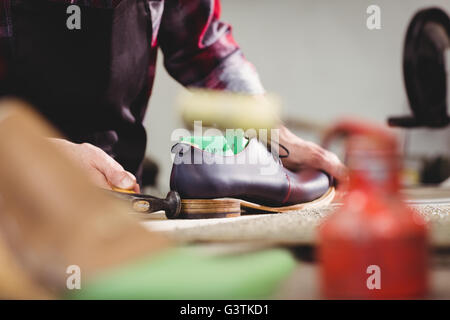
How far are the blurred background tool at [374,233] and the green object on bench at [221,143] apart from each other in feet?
1.52

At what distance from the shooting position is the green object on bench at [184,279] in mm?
250

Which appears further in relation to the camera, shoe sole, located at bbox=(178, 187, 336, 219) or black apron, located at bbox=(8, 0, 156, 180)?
black apron, located at bbox=(8, 0, 156, 180)

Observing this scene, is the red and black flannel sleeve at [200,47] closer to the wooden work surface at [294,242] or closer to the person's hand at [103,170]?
the person's hand at [103,170]

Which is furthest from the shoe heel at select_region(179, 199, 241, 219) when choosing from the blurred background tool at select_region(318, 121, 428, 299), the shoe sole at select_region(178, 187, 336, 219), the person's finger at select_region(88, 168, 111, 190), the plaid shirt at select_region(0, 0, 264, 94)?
the blurred background tool at select_region(318, 121, 428, 299)

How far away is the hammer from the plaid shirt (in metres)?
0.35

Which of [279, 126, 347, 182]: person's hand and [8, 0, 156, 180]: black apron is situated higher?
[8, 0, 156, 180]: black apron

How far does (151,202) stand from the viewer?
628mm

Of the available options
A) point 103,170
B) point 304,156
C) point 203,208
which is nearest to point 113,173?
point 103,170

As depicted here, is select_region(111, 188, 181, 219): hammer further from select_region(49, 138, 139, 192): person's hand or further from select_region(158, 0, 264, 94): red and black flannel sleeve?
select_region(158, 0, 264, 94): red and black flannel sleeve

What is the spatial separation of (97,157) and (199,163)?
132mm

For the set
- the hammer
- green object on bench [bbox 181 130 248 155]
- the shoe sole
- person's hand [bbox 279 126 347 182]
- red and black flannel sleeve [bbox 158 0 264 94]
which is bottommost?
the shoe sole

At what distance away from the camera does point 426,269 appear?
9.6 inches

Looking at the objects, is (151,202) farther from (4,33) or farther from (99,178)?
(4,33)

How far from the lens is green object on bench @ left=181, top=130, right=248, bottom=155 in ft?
2.33
